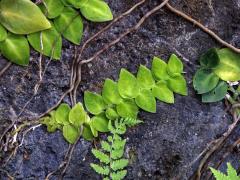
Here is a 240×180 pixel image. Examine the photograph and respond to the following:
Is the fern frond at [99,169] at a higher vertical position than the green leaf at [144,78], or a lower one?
lower

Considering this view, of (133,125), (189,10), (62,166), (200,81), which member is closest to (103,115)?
(133,125)

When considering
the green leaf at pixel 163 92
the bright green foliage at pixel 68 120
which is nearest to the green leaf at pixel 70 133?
the bright green foliage at pixel 68 120

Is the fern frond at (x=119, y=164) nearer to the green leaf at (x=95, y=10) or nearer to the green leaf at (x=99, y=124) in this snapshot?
the green leaf at (x=99, y=124)

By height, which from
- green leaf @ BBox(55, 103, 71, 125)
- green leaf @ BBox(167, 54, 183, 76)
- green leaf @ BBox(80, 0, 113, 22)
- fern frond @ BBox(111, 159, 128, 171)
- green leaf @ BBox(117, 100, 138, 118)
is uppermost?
green leaf @ BBox(80, 0, 113, 22)

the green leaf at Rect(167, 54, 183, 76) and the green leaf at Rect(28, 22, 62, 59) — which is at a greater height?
the green leaf at Rect(167, 54, 183, 76)

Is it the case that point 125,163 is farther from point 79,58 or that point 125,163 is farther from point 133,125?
point 79,58

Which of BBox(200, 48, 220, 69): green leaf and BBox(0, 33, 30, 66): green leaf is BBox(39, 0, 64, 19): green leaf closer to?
BBox(0, 33, 30, 66): green leaf

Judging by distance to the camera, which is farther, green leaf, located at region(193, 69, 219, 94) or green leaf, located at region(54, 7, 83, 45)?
green leaf, located at region(193, 69, 219, 94)

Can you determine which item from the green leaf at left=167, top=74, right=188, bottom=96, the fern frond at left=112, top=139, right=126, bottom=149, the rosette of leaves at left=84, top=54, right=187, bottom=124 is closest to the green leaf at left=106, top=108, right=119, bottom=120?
the rosette of leaves at left=84, top=54, right=187, bottom=124
